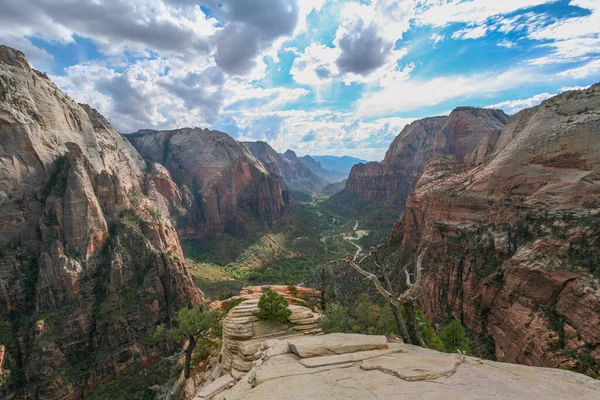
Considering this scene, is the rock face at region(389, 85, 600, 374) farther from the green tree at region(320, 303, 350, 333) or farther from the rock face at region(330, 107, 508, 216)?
the rock face at region(330, 107, 508, 216)

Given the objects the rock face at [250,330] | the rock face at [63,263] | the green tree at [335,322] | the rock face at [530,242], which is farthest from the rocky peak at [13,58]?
the rock face at [530,242]

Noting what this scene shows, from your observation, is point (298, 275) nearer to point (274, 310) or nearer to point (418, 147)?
point (274, 310)

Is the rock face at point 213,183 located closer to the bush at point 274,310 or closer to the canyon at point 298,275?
the canyon at point 298,275

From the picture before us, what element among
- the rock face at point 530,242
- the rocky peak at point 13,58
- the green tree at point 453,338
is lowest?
the green tree at point 453,338

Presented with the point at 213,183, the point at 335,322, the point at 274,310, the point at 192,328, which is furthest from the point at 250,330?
the point at 213,183

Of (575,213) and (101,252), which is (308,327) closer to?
(575,213)

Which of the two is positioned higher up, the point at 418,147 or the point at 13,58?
the point at 13,58

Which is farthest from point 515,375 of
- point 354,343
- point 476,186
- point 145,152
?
point 145,152

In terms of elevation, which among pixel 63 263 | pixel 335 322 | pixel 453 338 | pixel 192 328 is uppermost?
pixel 63 263
